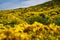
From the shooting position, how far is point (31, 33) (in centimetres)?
1234

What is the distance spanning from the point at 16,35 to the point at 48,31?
2.51 metres

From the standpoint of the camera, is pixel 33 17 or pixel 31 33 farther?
→ pixel 33 17

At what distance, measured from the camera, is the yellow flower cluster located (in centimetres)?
1095

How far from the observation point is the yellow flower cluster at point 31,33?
10.9m

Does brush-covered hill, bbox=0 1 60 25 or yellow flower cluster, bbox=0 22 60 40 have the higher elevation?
yellow flower cluster, bbox=0 22 60 40

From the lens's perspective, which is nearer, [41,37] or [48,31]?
[41,37]

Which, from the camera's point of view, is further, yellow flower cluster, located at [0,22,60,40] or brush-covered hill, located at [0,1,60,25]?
brush-covered hill, located at [0,1,60,25]

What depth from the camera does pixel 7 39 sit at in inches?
419

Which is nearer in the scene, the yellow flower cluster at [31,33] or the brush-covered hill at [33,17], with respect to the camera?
the yellow flower cluster at [31,33]

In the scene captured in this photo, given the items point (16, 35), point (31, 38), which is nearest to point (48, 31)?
point (31, 38)

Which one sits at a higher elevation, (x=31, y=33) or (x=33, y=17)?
(x=31, y=33)

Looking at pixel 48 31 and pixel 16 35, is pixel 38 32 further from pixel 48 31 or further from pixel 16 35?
pixel 16 35

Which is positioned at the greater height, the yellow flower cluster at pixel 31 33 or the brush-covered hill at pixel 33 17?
the yellow flower cluster at pixel 31 33

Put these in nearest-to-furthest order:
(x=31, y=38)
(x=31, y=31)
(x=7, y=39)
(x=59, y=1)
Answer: (x=7, y=39), (x=31, y=38), (x=31, y=31), (x=59, y=1)
